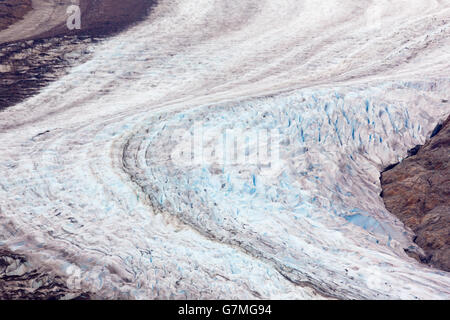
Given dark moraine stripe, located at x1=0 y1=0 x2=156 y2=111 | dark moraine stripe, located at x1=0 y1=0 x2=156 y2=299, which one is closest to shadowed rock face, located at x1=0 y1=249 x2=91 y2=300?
dark moraine stripe, located at x1=0 y1=0 x2=156 y2=299

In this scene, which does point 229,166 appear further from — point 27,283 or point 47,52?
point 47,52

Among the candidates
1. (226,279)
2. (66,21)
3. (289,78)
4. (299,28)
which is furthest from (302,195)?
(66,21)

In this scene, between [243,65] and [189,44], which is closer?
[243,65]

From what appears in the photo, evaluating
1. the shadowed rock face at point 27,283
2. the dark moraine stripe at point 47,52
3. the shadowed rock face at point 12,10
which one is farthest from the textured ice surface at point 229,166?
the shadowed rock face at point 12,10

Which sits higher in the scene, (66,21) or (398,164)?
(66,21)

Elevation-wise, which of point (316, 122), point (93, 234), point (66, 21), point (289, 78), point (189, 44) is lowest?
point (93, 234)

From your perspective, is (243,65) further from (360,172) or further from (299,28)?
(360,172)
